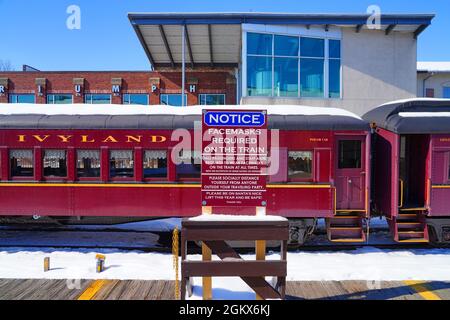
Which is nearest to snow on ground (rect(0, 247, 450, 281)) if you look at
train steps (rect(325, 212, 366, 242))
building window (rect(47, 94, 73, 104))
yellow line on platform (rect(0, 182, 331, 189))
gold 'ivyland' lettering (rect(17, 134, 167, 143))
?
train steps (rect(325, 212, 366, 242))

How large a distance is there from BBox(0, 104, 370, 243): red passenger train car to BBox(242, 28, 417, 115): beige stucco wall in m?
10.8

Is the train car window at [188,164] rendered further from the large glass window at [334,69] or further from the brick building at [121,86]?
the brick building at [121,86]

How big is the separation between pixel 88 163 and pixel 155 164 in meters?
1.85

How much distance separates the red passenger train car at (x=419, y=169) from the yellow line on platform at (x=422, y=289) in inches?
95.1

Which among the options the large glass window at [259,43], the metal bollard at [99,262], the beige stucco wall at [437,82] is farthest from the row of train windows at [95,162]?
the beige stucco wall at [437,82]

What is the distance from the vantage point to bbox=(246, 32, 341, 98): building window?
18516mm

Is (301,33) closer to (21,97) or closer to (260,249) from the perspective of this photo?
(260,249)

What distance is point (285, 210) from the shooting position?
8789 millimetres

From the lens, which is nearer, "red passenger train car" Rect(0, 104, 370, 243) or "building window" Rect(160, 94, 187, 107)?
"red passenger train car" Rect(0, 104, 370, 243)

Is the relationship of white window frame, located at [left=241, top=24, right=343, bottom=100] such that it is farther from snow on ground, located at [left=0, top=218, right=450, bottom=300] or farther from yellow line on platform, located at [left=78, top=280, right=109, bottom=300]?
yellow line on platform, located at [left=78, top=280, right=109, bottom=300]

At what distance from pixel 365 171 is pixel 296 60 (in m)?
11.5

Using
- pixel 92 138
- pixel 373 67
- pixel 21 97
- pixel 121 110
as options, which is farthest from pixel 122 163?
pixel 21 97

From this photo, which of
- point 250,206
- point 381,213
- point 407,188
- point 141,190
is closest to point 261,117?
point 250,206

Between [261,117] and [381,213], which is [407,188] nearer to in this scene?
[381,213]
